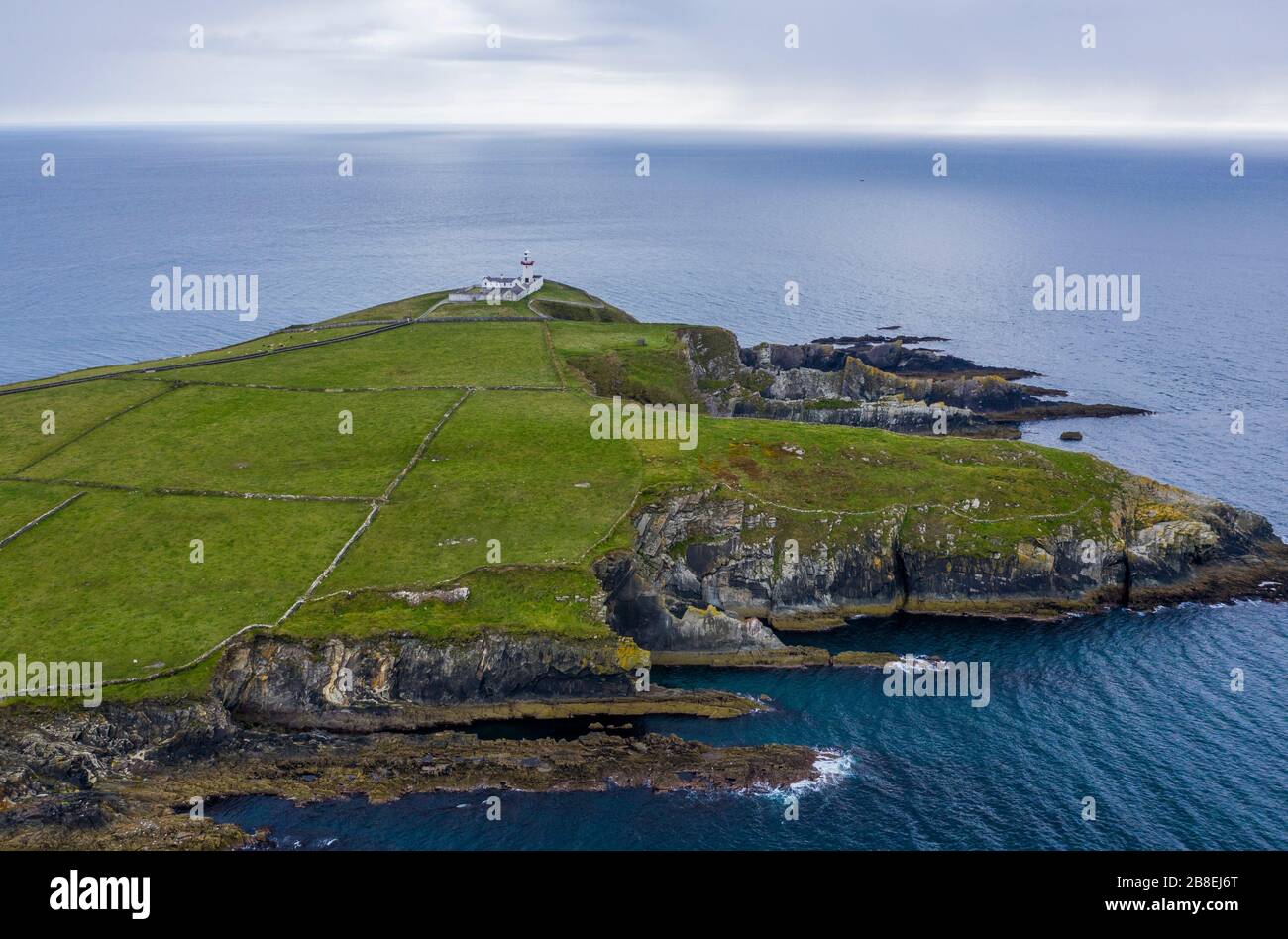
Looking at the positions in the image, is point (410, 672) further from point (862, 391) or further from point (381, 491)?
point (862, 391)

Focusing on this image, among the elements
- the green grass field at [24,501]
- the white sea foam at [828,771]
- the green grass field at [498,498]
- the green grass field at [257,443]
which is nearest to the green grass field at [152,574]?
the green grass field at [24,501]

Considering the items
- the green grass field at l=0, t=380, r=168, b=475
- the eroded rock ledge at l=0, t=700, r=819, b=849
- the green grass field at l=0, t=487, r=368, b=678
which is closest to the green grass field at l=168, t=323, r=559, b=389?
the green grass field at l=0, t=380, r=168, b=475

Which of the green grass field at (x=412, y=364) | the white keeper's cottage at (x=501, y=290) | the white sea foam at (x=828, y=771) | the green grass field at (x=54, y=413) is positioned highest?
the white keeper's cottage at (x=501, y=290)

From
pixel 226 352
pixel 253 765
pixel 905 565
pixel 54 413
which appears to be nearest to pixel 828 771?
pixel 905 565

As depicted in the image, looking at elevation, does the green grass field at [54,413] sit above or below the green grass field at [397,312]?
below

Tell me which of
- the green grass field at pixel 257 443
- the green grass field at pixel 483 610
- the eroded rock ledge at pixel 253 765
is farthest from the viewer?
the green grass field at pixel 257 443

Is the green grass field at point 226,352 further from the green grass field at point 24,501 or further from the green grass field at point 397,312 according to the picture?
the green grass field at point 24,501
